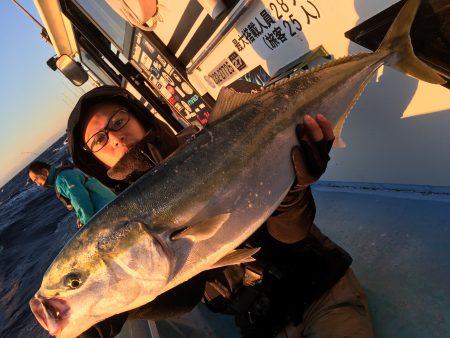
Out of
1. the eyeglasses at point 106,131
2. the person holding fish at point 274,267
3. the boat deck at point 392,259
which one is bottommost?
the boat deck at point 392,259

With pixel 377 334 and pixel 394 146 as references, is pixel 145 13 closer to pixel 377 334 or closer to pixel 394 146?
pixel 394 146

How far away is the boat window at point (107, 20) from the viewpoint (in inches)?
267

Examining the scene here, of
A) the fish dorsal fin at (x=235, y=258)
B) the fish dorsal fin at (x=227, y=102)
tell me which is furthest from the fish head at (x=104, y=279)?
the fish dorsal fin at (x=227, y=102)

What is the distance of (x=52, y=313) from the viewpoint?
172 cm

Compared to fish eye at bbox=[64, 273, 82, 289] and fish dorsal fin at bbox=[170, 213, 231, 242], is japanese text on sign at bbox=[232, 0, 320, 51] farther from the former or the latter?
fish eye at bbox=[64, 273, 82, 289]

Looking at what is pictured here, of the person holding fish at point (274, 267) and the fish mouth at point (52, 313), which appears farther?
the person holding fish at point (274, 267)

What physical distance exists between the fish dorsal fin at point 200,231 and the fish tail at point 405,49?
1.51 meters

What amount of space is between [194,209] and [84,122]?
68.7 inches

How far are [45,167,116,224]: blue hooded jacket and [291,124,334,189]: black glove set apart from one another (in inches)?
143

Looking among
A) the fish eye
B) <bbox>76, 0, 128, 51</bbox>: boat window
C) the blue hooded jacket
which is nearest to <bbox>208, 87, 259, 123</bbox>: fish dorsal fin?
the fish eye

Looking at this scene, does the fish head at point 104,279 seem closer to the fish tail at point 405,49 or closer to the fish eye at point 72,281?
the fish eye at point 72,281

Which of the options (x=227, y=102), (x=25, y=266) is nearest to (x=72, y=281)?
(x=227, y=102)

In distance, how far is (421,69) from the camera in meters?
2.04

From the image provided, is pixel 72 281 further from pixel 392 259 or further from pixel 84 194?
pixel 84 194
